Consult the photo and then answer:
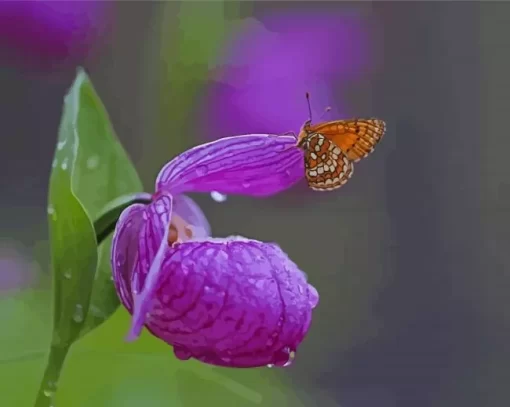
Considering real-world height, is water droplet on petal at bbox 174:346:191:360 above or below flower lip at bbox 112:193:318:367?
below

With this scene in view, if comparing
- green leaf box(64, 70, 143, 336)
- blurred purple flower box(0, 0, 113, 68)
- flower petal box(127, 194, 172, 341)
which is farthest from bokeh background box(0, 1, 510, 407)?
flower petal box(127, 194, 172, 341)

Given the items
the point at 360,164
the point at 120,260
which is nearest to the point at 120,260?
the point at 120,260

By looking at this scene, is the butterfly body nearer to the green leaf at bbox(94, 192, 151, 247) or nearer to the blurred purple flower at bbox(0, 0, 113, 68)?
the green leaf at bbox(94, 192, 151, 247)

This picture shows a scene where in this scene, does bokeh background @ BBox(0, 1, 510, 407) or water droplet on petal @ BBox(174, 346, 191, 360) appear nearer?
water droplet on petal @ BBox(174, 346, 191, 360)

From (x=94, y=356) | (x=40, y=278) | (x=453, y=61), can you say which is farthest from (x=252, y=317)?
(x=453, y=61)

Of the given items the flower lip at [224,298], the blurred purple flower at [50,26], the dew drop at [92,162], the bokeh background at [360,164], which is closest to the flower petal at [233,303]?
the flower lip at [224,298]

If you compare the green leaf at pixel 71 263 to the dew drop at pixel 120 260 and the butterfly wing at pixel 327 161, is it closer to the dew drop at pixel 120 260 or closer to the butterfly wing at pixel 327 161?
the dew drop at pixel 120 260
